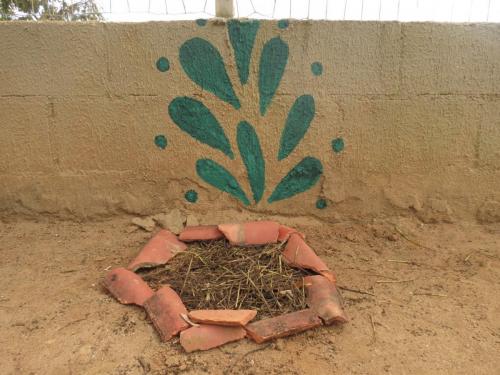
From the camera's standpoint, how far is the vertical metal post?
254cm

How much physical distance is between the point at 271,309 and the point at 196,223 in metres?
0.94

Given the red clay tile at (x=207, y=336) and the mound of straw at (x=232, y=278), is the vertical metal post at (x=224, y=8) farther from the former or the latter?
the red clay tile at (x=207, y=336)

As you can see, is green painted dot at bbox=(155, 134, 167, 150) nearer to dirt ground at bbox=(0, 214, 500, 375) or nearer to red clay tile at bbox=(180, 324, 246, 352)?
dirt ground at bbox=(0, 214, 500, 375)

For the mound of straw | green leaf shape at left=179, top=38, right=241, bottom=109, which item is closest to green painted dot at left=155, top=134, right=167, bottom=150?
green leaf shape at left=179, top=38, right=241, bottom=109

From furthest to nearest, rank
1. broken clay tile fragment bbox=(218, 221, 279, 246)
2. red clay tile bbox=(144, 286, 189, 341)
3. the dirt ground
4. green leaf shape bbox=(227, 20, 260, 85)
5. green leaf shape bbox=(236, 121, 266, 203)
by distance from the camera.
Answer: green leaf shape bbox=(236, 121, 266, 203) < green leaf shape bbox=(227, 20, 260, 85) < broken clay tile fragment bbox=(218, 221, 279, 246) < red clay tile bbox=(144, 286, 189, 341) < the dirt ground

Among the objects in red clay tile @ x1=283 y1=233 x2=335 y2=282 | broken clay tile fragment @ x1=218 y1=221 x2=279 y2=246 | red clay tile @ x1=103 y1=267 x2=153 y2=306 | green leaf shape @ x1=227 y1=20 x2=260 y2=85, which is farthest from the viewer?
green leaf shape @ x1=227 y1=20 x2=260 y2=85

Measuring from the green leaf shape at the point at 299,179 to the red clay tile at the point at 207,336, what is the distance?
1.15m

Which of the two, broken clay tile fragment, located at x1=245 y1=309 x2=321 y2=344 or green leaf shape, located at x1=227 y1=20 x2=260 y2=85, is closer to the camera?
broken clay tile fragment, located at x1=245 y1=309 x2=321 y2=344

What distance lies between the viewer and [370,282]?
7.23 ft

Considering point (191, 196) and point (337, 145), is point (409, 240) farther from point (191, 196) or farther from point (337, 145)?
point (191, 196)

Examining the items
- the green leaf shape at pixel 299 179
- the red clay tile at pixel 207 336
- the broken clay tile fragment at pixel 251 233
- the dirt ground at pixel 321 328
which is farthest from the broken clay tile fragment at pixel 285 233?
the red clay tile at pixel 207 336

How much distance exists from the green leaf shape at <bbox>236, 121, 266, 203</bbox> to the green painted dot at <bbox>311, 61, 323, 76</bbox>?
52cm

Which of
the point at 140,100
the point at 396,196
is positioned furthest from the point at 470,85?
the point at 140,100

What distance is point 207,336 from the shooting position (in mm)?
1695
